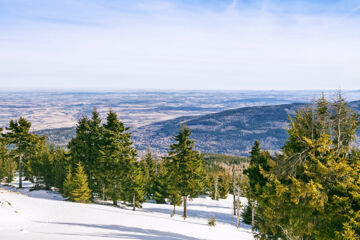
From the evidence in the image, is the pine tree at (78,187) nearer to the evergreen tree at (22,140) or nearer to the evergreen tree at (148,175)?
the evergreen tree at (22,140)

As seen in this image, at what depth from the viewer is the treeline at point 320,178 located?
15312mm

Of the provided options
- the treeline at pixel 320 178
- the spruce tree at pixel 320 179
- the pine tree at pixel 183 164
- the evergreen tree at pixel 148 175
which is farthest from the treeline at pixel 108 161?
the spruce tree at pixel 320 179

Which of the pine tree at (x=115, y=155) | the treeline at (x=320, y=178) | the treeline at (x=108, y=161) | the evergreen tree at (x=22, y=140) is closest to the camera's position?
the treeline at (x=320, y=178)

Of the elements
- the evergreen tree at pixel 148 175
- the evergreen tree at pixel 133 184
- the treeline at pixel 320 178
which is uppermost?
the treeline at pixel 320 178

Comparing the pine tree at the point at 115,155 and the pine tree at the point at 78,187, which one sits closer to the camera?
the pine tree at the point at 115,155

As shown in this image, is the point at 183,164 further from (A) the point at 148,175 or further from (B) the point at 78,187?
(A) the point at 148,175

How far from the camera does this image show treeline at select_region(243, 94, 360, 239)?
1531cm

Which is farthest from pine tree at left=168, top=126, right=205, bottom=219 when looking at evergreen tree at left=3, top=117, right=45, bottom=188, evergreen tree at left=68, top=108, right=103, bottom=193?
evergreen tree at left=3, top=117, right=45, bottom=188

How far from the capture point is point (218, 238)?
2652 cm

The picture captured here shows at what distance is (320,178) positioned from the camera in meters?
16.0

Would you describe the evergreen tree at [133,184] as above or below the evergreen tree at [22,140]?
below

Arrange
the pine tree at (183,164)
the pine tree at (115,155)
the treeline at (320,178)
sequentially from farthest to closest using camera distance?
the pine tree at (115,155) < the pine tree at (183,164) < the treeline at (320,178)

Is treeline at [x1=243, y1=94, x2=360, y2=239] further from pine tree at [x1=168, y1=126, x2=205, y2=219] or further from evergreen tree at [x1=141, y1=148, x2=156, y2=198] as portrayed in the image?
evergreen tree at [x1=141, y1=148, x2=156, y2=198]

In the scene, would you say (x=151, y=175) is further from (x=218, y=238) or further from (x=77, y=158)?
(x=218, y=238)
